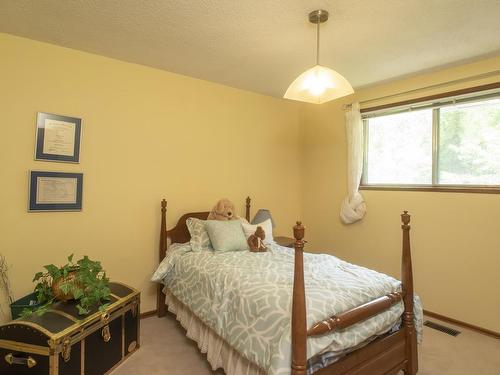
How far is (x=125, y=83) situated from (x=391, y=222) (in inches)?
119

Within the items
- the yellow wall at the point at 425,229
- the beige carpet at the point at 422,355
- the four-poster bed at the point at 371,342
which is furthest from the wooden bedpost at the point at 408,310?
the yellow wall at the point at 425,229

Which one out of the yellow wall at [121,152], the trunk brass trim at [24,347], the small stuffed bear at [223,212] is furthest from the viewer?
the small stuffed bear at [223,212]

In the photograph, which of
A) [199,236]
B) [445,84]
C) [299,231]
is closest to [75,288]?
[199,236]

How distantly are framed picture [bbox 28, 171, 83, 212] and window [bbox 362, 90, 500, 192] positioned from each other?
2.98 meters

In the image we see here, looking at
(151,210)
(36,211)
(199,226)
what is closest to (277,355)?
(199,226)

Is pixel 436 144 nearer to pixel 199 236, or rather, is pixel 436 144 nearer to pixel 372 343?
pixel 372 343

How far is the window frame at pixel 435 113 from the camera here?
2547mm

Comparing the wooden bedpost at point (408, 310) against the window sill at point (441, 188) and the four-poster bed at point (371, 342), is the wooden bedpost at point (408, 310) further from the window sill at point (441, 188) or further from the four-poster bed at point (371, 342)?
the window sill at point (441, 188)

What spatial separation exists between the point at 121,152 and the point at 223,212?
1121 millimetres

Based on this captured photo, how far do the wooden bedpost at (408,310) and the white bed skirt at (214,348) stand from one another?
1.00 meters

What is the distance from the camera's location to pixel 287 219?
394 cm

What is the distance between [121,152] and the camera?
272cm

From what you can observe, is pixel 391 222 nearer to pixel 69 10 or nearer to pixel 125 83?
pixel 125 83

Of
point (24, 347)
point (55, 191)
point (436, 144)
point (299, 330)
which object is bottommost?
point (24, 347)
